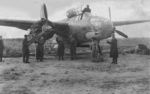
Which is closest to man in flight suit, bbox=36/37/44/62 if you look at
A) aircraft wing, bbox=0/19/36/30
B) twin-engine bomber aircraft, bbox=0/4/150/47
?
twin-engine bomber aircraft, bbox=0/4/150/47

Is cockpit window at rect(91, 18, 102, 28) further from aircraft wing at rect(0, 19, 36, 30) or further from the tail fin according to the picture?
aircraft wing at rect(0, 19, 36, 30)

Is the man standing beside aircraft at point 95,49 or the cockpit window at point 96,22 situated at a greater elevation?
the cockpit window at point 96,22

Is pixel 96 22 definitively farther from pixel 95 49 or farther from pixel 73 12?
pixel 73 12

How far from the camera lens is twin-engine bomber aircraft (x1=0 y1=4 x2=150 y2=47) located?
47.2 feet

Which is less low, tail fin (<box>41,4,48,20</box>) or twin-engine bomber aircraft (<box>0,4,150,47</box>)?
tail fin (<box>41,4,48,20</box>)

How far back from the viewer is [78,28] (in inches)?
661

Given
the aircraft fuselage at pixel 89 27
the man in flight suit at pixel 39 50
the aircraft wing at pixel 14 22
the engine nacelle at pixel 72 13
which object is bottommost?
the man in flight suit at pixel 39 50

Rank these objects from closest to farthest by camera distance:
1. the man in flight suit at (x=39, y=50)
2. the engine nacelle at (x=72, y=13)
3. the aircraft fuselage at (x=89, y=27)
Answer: the aircraft fuselage at (x=89, y=27) < the man in flight suit at (x=39, y=50) < the engine nacelle at (x=72, y=13)

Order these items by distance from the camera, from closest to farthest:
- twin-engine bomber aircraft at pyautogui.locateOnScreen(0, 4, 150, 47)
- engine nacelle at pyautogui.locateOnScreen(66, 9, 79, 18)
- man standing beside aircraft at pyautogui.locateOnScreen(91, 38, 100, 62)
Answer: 1. man standing beside aircraft at pyautogui.locateOnScreen(91, 38, 100, 62)
2. twin-engine bomber aircraft at pyautogui.locateOnScreen(0, 4, 150, 47)
3. engine nacelle at pyautogui.locateOnScreen(66, 9, 79, 18)

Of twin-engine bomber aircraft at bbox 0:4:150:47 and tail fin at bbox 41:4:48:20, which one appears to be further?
tail fin at bbox 41:4:48:20

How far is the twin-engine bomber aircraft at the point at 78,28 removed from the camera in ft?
47.2

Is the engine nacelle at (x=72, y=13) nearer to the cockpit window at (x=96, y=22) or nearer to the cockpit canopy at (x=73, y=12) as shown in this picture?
the cockpit canopy at (x=73, y=12)

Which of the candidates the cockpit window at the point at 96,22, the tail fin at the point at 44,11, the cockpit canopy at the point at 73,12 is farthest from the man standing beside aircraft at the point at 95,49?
the tail fin at the point at 44,11

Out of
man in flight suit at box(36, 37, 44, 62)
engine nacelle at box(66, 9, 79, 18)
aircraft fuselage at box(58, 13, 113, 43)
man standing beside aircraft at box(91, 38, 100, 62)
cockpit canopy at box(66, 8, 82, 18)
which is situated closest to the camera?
man standing beside aircraft at box(91, 38, 100, 62)
